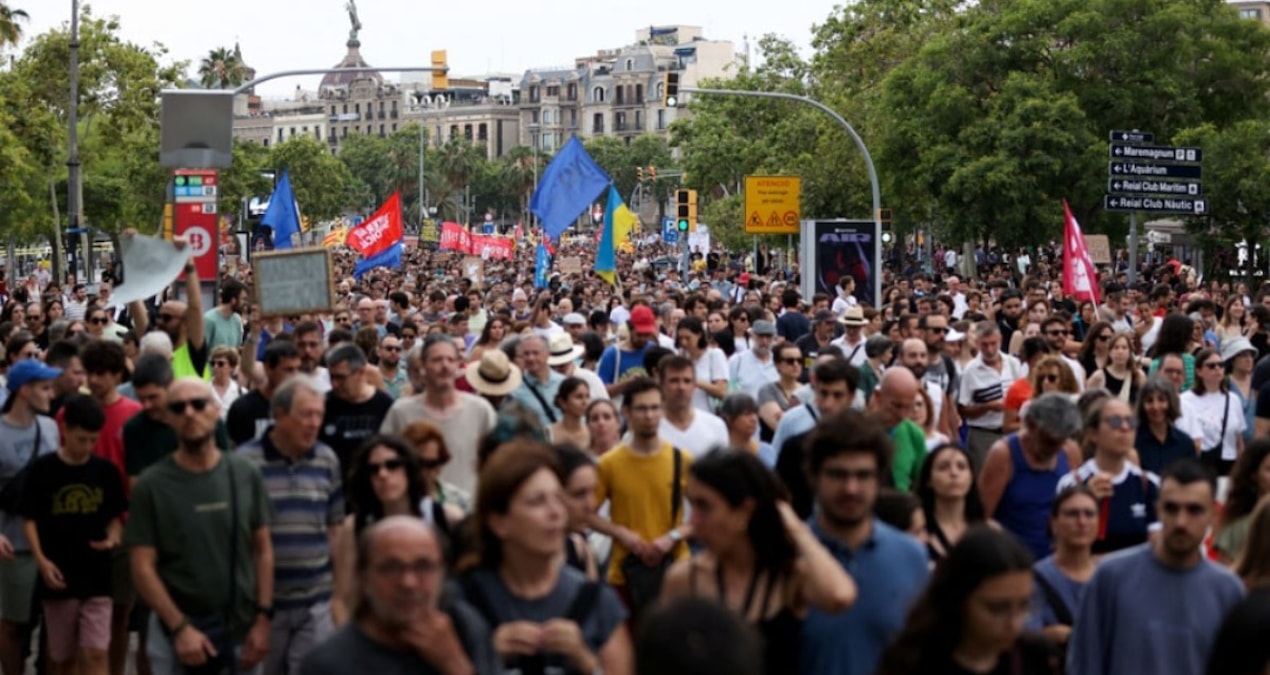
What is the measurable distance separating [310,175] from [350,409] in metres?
98.6

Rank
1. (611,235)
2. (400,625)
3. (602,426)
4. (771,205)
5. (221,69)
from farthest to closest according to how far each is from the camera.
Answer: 1. (221,69)
2. (771,205)
3. (611,235)
4. (602,426)
5. (400,625)

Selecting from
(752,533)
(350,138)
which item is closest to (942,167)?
(752,533)

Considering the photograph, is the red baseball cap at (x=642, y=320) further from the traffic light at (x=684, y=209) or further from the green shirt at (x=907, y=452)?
the traffic light at (x=684, y=209)

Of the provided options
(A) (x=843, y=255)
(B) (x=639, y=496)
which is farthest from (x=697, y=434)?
(A) (x=843, y=255)

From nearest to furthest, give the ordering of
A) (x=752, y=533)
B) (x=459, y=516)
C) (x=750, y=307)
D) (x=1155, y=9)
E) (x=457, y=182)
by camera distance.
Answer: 1. (x=752, y=533)
2. (x=459, y=516)
3. (x=750, y=307)
4. (x=1155, y=9)
5. (x=457, y=182)

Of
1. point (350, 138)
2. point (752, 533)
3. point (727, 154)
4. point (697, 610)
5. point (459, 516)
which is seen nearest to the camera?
point (697, 610)

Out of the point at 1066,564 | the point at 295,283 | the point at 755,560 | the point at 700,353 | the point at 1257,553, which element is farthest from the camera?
the point at 700,353

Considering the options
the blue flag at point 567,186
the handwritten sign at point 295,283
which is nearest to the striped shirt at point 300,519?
the handwritten sign at point 295,283

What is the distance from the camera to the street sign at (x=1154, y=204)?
2569 centimetres

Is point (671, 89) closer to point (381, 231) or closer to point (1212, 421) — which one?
point (381, 231)

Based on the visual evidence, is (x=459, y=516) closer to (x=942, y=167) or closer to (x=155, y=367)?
(x=155, y=367)

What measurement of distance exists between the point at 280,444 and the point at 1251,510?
3.37m

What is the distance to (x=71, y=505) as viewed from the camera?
29.6 feet

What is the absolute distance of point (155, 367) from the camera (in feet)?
30.1
